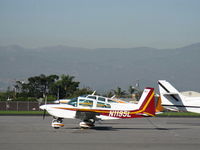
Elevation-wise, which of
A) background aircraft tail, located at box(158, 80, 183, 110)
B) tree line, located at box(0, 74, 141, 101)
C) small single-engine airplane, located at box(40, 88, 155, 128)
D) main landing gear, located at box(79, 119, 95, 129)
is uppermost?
tree line, located at box(0, 74, 141, 101)

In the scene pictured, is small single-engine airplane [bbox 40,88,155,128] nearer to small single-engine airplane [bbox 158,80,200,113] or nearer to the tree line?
small single-engine airplane [bbox 158,80,200,113]

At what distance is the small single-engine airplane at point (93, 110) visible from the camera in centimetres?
2261

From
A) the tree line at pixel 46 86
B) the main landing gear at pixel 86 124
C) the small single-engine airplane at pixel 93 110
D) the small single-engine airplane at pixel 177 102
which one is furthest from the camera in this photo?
the tree line at pixel 46 86

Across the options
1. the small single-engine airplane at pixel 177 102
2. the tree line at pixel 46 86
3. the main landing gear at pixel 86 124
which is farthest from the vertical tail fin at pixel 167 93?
the tree line at pixel 46 86

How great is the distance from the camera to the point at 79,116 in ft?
74.6

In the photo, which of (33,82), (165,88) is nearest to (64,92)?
(33,82)

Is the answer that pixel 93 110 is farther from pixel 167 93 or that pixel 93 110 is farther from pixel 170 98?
pixel 170 98

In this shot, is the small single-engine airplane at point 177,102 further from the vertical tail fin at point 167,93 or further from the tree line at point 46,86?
the tree line at point 46,86

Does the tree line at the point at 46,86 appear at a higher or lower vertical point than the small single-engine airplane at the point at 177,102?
higher

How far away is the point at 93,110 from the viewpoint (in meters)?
22.7

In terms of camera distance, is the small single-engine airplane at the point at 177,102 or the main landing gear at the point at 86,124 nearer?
the main landing gear at the point at 86,124

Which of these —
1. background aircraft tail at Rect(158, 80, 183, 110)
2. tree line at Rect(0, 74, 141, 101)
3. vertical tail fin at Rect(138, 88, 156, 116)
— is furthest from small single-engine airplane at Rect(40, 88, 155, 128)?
tree line at Rect(0, 74, 141, 101)

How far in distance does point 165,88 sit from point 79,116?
7.82 meters

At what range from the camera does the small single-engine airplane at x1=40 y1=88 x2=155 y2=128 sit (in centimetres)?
2261
